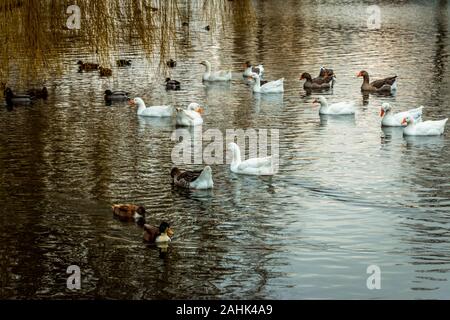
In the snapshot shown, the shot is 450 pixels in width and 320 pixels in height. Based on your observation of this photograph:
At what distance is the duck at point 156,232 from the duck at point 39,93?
682 inches

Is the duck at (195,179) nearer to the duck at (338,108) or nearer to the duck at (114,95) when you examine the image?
the duck at (338,108)

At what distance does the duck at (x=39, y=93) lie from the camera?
3417cm

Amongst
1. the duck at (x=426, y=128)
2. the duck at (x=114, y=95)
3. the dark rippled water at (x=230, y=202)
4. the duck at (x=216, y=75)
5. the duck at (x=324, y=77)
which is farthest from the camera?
the duck at (x=216, y=75)

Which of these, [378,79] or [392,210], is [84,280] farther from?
[378,79]

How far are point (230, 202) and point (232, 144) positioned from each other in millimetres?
3470

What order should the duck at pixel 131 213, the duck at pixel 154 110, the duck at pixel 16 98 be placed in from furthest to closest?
the duck at pixel 16 98 < the duck at pixel 154 110 < the duck at pixel 131 213

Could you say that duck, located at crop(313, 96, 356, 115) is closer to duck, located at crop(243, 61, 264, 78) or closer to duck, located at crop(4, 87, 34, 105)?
duck, located at crop(243, 61, 264, 78)

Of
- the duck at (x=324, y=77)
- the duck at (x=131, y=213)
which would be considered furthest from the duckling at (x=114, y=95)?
the duck at (x=131, y=213)

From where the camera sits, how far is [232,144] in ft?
78.4

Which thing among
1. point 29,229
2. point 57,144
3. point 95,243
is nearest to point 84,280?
point 95,243

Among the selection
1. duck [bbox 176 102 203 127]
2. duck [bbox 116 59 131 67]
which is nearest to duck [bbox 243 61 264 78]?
duck [bbox 116 59 131 67]

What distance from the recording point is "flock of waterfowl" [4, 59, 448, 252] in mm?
19078

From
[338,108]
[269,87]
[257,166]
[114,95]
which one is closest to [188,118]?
[114,95]

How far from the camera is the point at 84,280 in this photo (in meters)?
15.8
